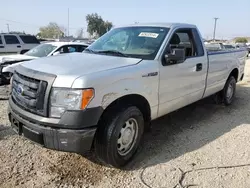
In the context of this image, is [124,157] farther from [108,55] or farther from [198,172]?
[108,55]

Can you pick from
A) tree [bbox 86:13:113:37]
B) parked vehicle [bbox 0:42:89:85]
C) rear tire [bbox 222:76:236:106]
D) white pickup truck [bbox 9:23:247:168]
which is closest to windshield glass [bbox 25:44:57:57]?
parked vehicle [bbox 0:42:89:85]

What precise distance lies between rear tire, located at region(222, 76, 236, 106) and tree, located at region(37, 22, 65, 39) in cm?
7571

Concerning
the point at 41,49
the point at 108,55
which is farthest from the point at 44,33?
the point at 108,55

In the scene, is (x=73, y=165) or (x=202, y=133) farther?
(x=202, y=133)

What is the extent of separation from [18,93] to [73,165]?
116cm

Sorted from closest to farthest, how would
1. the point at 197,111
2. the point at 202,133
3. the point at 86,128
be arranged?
the point at 86,128 < the point at 202,133 < the point at 197,111

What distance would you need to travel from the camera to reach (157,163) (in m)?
3.60

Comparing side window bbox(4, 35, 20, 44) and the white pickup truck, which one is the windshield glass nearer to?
the white pickup truck

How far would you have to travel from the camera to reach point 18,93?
3.35 metres

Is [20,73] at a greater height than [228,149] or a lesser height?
greater

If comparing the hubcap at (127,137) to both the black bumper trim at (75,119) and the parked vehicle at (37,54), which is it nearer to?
the black bumper trim at (75,119)

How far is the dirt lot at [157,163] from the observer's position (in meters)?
3.16

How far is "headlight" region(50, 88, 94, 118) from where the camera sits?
287cm

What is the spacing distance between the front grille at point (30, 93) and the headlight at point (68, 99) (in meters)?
0.15
